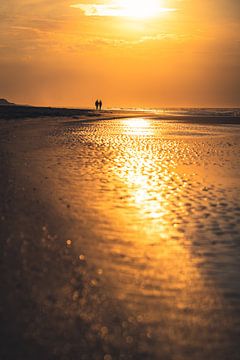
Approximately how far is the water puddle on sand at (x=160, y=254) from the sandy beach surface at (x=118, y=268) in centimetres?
2

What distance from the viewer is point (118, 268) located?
6.59 m

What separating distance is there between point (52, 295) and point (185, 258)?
2206 mm

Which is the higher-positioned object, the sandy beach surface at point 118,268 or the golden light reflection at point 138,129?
the sandy beach surface at point 118,268

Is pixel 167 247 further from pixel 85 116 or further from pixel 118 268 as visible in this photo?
pixel 85 116

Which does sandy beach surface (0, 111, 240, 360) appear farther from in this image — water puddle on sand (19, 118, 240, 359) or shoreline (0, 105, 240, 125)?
shoreline (0, 105, 240, 125)

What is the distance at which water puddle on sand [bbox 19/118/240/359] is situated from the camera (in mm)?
4762

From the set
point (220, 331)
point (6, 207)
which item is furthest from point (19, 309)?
point (6, 207)

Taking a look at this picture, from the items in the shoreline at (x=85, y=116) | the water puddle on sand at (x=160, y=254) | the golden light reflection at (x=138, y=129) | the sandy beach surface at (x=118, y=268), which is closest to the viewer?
the sandy beach surface at (x=118, y=268)

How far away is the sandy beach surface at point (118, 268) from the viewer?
15.1 ft

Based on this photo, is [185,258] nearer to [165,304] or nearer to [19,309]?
[165,304]

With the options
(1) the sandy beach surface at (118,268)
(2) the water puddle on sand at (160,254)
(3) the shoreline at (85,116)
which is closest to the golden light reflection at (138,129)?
(3) the shoreline at (85,116)

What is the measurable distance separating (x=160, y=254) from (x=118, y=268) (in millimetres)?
933

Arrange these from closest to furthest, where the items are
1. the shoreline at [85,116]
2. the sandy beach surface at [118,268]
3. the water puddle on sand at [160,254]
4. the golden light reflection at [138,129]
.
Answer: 1. the sandy beach surface at [118,268]
2. the water puddle on sand at [160,254]
3. the golden light reflection at [138,129]
4. the shoreline at [85,116]

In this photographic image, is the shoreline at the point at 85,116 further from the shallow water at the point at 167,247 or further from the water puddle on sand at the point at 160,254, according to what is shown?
the water puddle on sand at the point at 160,254
